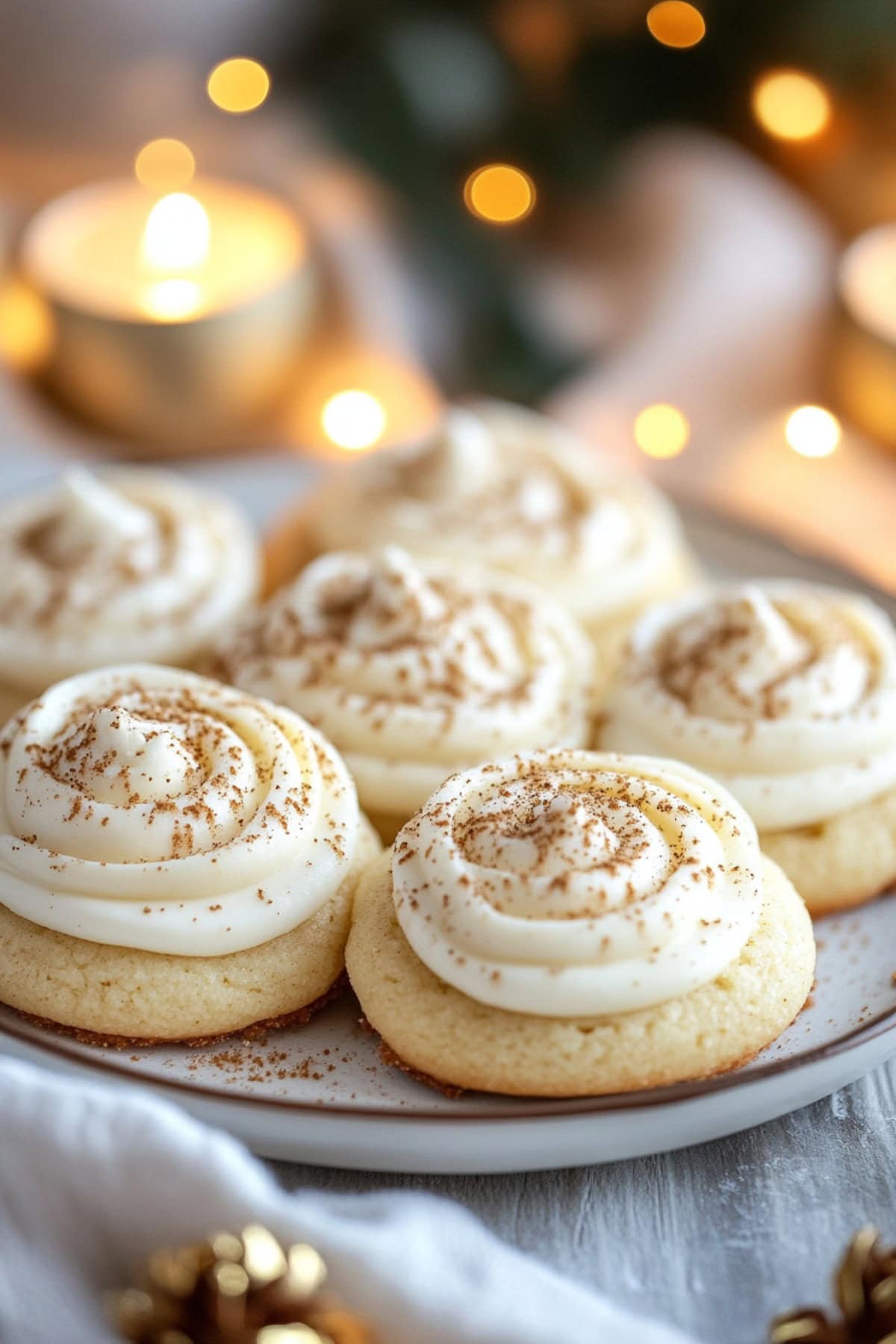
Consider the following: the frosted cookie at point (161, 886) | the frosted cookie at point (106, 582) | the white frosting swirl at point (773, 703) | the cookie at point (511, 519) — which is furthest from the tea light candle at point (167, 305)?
the frosted cookie at point (161, 886)

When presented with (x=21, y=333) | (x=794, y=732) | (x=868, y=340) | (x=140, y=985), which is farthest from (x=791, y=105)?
(x=140, y=985)

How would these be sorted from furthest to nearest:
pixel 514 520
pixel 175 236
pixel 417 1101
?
1. pixel 175 236
2. pixel 514 520
3. pixel 417 1101

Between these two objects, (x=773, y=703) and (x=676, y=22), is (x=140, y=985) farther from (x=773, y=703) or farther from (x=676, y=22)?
(x=676, y=22)

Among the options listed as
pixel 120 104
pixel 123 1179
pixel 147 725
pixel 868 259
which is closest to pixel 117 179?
pixel 120 104

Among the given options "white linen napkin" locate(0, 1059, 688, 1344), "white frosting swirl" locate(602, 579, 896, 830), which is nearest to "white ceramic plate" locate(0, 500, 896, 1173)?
"white linen napkin" locate(0, 1059, 688, 1344)

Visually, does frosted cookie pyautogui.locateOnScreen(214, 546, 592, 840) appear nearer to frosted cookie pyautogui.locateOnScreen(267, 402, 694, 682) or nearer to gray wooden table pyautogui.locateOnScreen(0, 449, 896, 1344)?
frosted cookie pyautogui.locateOnScreen(267, 402, 694, 682)
